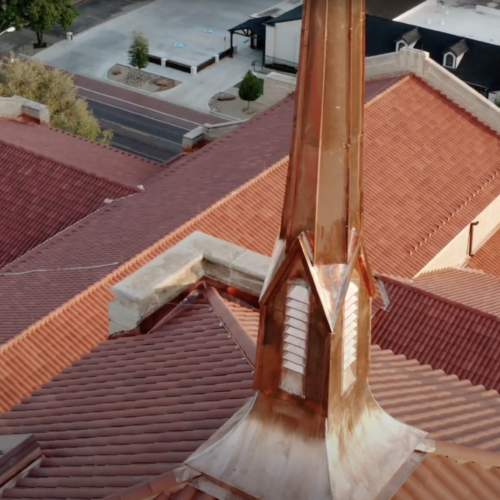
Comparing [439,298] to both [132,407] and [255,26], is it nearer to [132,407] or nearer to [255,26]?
[132,407]

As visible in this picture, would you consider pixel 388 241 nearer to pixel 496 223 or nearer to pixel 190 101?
pixel 496 223

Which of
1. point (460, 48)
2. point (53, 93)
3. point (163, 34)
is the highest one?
point (53, 93)

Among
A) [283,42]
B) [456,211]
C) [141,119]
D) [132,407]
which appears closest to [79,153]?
[456,211]

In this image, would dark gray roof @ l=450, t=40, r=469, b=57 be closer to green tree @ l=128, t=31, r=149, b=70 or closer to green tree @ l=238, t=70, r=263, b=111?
green tree @ l=238, t=70, r=263, b=111

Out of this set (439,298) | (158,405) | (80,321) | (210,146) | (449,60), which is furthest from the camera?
(449,60)

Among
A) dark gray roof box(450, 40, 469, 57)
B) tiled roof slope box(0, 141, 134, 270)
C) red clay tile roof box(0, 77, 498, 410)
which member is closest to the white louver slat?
red clay tile roof box(0, 77, 498, 410)

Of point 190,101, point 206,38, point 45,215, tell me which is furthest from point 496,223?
point 206,38

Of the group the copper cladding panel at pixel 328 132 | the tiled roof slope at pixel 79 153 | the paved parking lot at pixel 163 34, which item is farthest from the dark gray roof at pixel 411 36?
the copper cladding panel at pixel 328 132
